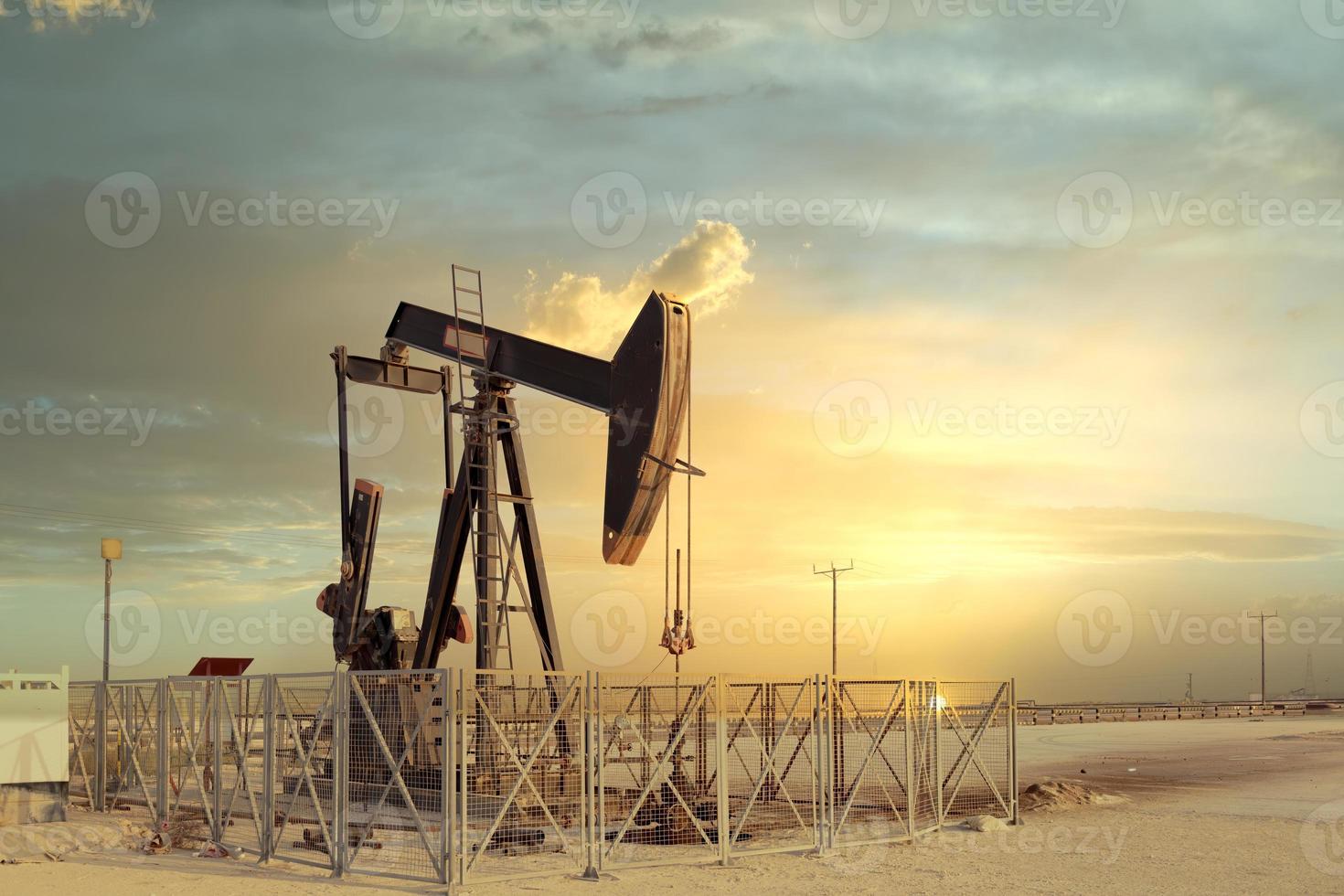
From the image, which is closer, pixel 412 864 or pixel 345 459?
pixel 412 864

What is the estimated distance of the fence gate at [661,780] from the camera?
48.5 feet

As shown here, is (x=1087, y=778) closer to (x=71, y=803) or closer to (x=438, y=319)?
(x=438, y=319)

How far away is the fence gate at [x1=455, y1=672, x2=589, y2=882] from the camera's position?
1379 cm

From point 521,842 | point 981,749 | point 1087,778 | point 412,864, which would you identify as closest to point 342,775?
point 412,864

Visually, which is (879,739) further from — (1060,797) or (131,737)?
(131,737)

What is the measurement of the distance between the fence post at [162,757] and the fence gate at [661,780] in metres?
6.90

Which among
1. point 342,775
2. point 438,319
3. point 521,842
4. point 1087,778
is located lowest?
point 1087,778

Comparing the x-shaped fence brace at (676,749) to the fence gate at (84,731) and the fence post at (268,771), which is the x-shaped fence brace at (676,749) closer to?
the fence post at (268,771)

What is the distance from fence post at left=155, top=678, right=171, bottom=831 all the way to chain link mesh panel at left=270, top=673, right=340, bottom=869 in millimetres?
2126

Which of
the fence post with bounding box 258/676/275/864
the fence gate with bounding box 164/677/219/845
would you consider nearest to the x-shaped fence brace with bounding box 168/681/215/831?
the fence gate with bounding box 164/677/219/845

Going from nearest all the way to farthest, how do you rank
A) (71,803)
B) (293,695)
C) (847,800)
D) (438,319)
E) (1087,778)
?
1. (293,695)
2. (847,800)
3. (438,319)
4. (71,803)
5. (1087,778)

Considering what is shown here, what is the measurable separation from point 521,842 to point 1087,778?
17.3 m

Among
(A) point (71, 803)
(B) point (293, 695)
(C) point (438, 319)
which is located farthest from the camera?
(A) point (71, 803)

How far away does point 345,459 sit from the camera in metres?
20.7
